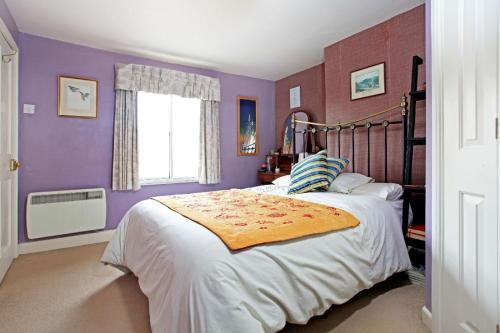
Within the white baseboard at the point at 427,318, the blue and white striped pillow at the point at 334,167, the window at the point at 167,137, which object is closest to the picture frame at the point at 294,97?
the window at the point at 167,137

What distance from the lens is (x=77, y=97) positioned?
A: 10.2 feet

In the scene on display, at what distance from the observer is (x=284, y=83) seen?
446 cm

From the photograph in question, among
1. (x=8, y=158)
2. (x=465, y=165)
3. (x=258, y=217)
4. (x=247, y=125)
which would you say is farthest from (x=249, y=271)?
(x=247, y=125)

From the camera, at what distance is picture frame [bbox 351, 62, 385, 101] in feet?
8.95

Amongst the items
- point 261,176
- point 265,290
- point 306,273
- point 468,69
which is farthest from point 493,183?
point 261,176

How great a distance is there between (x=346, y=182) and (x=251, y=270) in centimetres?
159

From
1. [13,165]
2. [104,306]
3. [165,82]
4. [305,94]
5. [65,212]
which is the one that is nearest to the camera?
[104,306]

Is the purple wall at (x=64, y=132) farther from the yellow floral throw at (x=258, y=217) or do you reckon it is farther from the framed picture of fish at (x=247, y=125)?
the yellow floral throw at (x=258, y=217)

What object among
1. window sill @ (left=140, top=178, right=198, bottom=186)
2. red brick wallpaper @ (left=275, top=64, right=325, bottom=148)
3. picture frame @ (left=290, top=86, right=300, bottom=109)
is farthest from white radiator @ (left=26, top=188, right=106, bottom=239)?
picture frame @ (left=290, top=86, right=300, bottom=109)

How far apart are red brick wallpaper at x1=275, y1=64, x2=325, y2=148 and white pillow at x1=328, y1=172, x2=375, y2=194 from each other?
1419 mm

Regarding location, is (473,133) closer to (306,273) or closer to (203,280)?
(306,273)

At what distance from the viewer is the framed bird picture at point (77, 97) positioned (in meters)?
3.04

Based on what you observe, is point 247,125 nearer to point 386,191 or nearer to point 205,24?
point 205,24

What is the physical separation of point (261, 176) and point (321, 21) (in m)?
2.41
